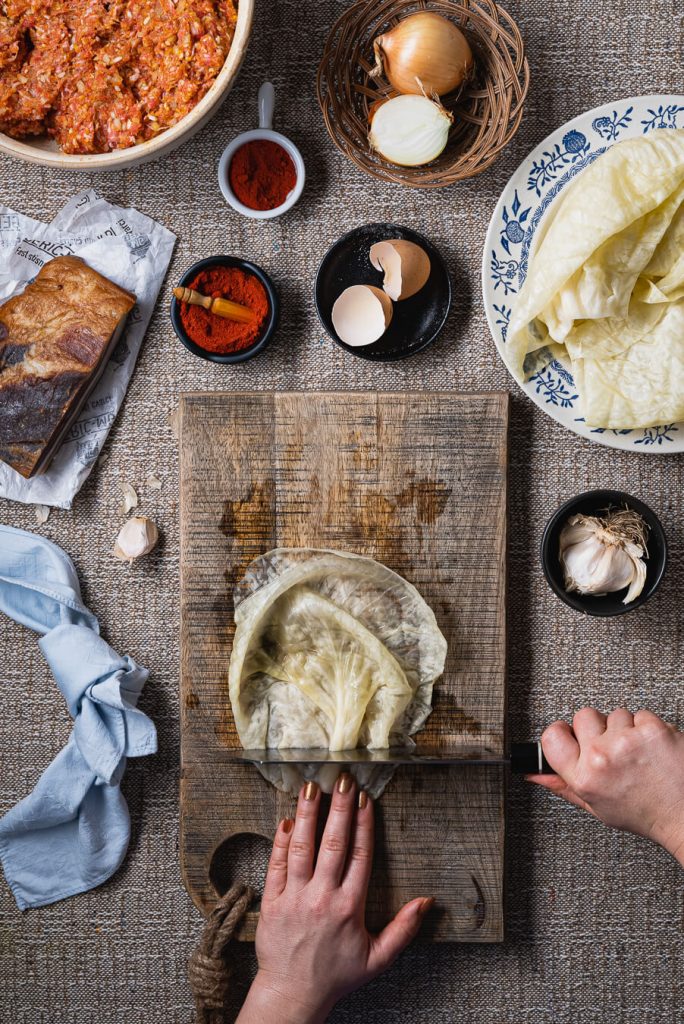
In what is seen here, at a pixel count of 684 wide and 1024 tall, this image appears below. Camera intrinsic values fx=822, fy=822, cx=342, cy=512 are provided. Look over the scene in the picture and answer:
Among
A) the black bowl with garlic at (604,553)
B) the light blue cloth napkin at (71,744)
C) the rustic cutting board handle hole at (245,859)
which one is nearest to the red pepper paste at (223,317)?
the light blue cloth napkin at (71,744)

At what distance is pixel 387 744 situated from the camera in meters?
1.30

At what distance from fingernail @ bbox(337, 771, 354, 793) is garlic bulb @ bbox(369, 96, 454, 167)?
993 millimetres

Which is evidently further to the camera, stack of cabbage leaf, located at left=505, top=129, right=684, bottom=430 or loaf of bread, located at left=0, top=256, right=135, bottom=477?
loaf of bread, located at left=0, top=256, right=135, bottom=477

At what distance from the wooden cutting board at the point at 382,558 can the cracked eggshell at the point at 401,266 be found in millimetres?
170

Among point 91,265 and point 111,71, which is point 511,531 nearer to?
point 91,265

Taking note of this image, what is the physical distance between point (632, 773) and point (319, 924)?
21.7 inches

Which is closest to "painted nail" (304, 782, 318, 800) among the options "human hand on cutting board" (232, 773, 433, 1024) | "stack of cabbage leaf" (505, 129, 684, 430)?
"human hand on cutting board" (232, 773, 433, 1024)

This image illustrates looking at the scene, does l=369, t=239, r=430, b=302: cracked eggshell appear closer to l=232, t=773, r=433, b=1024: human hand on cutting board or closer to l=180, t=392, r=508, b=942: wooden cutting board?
l=180, t=392, r=508, b=942: wooden cutting board

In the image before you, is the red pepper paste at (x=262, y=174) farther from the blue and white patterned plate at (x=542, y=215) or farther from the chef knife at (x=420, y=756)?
the chef knife at (x=420, y=756)

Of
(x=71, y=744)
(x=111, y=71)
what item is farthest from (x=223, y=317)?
(x=71, y=744)

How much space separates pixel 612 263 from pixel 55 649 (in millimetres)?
1092

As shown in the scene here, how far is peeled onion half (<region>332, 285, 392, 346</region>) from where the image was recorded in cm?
132

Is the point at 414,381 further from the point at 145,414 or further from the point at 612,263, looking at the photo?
the point at 145,414

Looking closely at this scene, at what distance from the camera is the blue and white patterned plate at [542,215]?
1.32 metres
